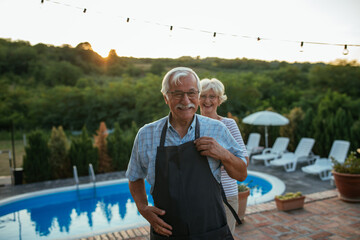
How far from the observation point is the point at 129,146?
29.1 ft

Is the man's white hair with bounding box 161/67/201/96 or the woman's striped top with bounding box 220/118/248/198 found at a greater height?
the man's white hair with bounding box 161/67/201/96

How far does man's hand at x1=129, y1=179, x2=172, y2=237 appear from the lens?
4.68 ft

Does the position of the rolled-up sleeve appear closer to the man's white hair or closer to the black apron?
the black apron

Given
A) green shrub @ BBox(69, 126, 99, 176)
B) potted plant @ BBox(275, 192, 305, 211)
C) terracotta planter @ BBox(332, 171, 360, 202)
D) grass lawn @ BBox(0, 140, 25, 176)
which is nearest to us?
potted plant @ BBox(275, 192, 305, 211)

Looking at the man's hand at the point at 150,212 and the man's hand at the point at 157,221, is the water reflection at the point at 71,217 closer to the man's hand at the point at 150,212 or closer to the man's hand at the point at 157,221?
the man's hand at the point at 150,212

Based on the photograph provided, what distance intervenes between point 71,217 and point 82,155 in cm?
244

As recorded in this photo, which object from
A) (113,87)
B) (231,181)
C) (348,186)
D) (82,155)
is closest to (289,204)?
(348,186)

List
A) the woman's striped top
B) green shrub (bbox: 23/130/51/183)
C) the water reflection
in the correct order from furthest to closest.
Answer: green shrub (bbox: 23/130/51/183), the water reflection, the woman's striped top

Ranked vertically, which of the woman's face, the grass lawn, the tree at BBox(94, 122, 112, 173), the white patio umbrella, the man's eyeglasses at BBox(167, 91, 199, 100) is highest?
the man's eyeglasses at BBox(167, 91, 199, 100)

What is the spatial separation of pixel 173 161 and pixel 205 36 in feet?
16.8

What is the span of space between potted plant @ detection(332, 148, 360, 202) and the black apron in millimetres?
3955

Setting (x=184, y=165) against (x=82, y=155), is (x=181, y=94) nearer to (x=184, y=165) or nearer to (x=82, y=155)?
(x=184, y=165)

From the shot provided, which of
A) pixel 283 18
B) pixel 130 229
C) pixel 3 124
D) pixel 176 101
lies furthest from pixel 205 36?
pixel 3 124

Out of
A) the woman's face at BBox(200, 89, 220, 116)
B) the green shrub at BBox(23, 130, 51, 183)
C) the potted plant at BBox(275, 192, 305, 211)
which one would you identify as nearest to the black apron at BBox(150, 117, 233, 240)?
the woman's face at BBox(200, 89, 220, 116)
